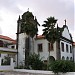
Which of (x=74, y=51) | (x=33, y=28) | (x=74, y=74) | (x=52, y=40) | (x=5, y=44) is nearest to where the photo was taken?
(x=74, y=74)

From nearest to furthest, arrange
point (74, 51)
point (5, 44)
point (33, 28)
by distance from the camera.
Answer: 1. point (33, 28)
2. point (74, 51)
3. point (5, 44)

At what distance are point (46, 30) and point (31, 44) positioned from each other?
7059 mm

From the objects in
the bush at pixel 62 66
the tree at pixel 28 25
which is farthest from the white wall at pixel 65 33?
the bush at pixel 62 66

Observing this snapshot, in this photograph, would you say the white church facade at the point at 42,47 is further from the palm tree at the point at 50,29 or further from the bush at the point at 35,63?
the bush at the point at 35,63

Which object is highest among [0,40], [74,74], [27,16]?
[27,16]

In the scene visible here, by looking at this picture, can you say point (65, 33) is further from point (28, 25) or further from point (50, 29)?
point (28, 25)

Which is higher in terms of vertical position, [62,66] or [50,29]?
[50,29]

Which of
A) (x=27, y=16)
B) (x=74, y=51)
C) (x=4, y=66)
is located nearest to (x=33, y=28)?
(x=27, y=16)

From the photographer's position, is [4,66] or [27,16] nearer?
[4,66]

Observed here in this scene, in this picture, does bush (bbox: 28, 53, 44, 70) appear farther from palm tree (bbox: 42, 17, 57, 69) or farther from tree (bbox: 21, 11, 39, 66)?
tree (bbox: 21, 11, 39, 66)

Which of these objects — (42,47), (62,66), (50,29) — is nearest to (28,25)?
(50,29)

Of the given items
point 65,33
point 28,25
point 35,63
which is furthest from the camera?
point 65,33

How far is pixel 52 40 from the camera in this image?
32.2 metres

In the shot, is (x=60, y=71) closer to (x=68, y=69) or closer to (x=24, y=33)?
(x=68, y=69)
